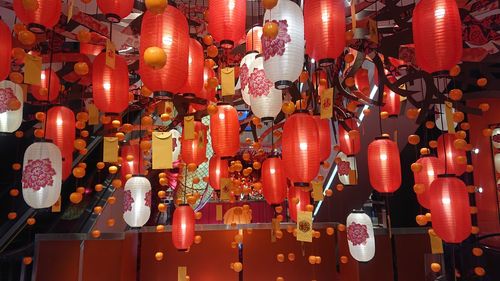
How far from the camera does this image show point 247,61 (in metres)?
3.00

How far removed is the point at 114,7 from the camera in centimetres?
244

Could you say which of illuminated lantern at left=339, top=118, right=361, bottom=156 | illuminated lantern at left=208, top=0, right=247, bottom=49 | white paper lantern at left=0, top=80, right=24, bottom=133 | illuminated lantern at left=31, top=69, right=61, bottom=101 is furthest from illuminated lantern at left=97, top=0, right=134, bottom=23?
illuminated lantern at left=339, top=118, right=361, bottom=156

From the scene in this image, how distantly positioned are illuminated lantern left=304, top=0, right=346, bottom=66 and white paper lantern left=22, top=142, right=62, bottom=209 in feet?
6.66

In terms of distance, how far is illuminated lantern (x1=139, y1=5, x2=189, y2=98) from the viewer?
2.19 meters

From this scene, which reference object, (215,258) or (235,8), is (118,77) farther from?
(215,258)

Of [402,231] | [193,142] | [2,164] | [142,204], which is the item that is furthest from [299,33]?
[2,164]

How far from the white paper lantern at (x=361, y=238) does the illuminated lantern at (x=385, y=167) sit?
90 centimetres

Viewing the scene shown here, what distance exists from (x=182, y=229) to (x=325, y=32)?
2947mm

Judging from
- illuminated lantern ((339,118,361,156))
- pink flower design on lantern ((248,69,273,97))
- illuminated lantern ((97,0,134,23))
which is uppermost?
illuminated lantern ((97,0,134,23))

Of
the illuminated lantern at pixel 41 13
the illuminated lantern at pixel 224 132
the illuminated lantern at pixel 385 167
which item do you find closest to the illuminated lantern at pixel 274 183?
the illuminated lantern at pixel 224 132

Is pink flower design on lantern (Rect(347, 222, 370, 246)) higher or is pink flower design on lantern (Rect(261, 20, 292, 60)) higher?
pink flower design on lantern (Rect(261, 20, 292, 60))

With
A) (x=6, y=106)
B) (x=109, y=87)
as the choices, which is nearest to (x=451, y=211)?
(x=109, y=87)

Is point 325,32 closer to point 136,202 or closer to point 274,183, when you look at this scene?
point 274,183

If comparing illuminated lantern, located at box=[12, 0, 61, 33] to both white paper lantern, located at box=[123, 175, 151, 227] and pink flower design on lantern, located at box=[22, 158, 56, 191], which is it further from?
white paper lantern, located at box=[123, 175, 151, 227]
